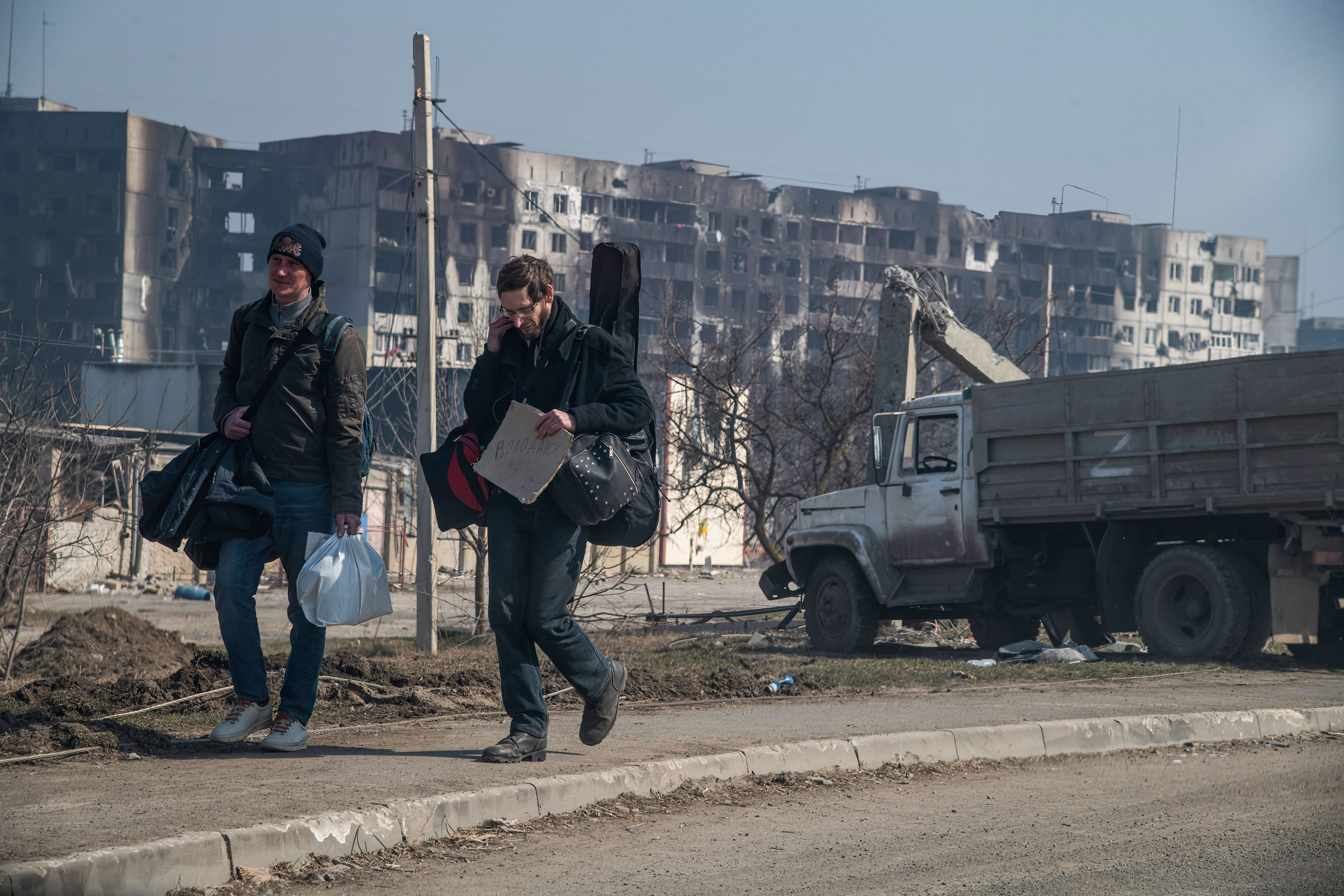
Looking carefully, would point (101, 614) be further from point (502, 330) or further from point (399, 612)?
point (399, 612)

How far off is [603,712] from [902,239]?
107 meters

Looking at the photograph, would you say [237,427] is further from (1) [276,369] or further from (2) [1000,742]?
(2) [1000,742]

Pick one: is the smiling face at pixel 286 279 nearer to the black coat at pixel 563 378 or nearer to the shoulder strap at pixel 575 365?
the black coat at pixel 563 378

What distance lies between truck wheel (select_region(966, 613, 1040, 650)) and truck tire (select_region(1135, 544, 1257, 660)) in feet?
5.68

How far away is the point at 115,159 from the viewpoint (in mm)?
85062

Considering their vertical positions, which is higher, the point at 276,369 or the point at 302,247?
the point at 302,247

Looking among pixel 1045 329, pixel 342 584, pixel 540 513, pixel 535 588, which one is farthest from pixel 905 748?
pixel 1045 329

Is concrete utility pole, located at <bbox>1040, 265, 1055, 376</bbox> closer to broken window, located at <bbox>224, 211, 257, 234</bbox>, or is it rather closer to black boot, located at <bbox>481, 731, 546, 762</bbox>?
black boot, located at <bbox>481, 731, 546, 762</bbox>

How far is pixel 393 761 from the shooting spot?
5301 millimetres

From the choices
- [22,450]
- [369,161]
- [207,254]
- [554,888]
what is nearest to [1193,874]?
[554,888]

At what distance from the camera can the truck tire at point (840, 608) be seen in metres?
14.2

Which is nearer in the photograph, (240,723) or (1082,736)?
(240,723)

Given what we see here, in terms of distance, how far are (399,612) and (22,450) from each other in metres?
13.6

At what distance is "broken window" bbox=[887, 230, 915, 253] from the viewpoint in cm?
10825
